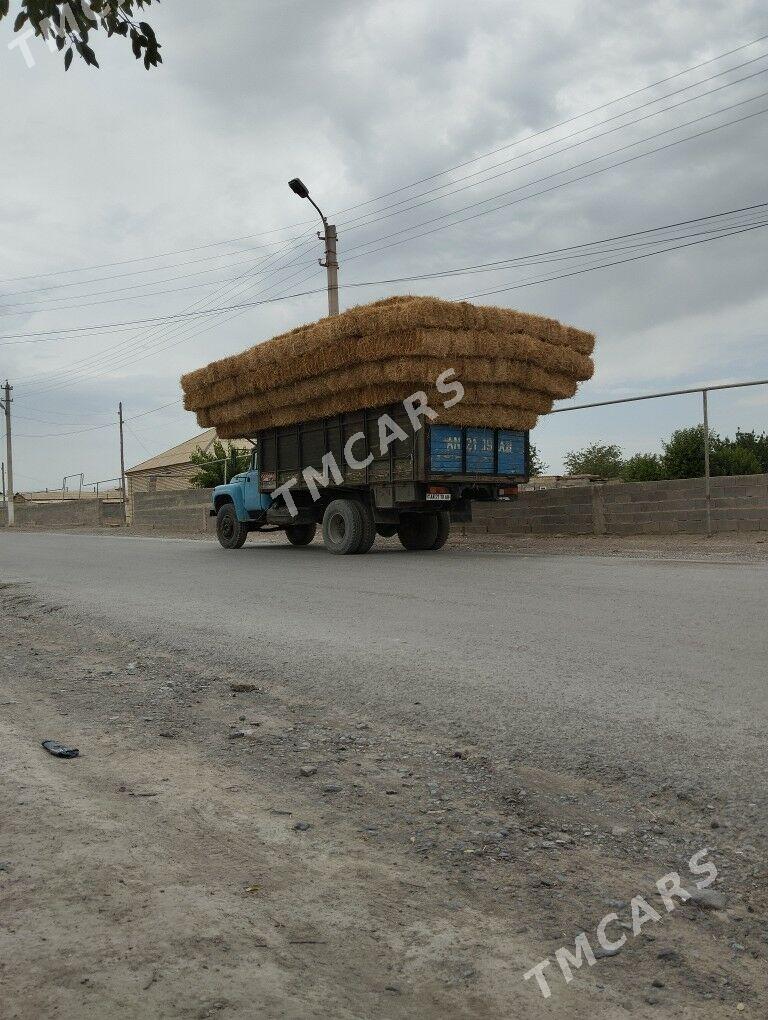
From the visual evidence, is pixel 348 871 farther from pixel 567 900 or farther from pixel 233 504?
pixel 233 504

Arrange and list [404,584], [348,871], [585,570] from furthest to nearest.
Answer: [585,570] → [404,584] → [348,871]

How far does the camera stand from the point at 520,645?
5.79m

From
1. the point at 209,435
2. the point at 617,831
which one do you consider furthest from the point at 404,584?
the point at 209,435

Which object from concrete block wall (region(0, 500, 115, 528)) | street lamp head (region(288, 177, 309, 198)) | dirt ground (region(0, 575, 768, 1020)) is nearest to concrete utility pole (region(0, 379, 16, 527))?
concrete block wall (region(0, 500, 115, 528))

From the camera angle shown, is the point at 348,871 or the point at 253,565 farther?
the point at 253,565

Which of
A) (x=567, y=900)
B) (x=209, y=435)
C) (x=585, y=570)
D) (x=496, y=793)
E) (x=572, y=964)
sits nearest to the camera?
(x=572, y=964)

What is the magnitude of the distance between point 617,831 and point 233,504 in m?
15.3

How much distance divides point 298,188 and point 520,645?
20.7 m

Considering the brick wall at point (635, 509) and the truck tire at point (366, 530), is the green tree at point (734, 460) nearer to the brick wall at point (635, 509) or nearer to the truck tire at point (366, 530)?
the brick wall at point (635, 509)

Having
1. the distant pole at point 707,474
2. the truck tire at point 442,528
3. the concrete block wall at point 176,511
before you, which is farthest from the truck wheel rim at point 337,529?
the concrete block wall at point 176,511

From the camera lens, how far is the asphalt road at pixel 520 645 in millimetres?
3820

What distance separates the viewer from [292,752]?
387 cm

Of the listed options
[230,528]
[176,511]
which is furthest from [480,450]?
[176,511]

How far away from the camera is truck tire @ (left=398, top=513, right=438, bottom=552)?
51.8 ft
